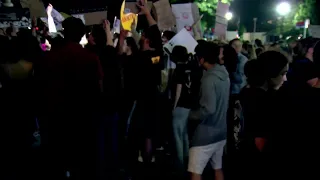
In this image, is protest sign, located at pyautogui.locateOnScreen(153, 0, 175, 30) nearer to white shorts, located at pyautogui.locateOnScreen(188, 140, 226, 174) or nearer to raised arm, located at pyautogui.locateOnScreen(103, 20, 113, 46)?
raised arm, located at pyautogui.locateOnScreen(103, 20, 113, 46)

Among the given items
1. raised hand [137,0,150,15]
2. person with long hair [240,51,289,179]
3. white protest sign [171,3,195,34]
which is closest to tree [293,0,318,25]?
white protest sign [171,3,195,34]

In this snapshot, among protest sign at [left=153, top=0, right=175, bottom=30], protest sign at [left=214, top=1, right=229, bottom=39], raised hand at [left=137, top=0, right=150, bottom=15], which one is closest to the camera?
raised hand at [left=137, top=0, right=150, bottom=15]

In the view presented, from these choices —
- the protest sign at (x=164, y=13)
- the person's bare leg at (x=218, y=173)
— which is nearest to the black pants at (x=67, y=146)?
the person's bare leg at (x=218, y=173)

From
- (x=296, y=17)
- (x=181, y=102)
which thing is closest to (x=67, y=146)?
(x=181, y=102)

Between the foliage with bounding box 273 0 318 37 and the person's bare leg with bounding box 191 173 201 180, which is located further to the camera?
the foliage with bounding box 273 0 318 37

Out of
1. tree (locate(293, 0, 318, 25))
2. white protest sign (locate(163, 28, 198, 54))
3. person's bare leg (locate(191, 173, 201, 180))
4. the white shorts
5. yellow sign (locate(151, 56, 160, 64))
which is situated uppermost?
→ tree (locate(293, 0, 318, 25))

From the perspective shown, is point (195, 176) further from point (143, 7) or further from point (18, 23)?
point (18, 23)

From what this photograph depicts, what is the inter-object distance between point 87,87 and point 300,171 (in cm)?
261

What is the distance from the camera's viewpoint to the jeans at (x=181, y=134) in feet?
20.2

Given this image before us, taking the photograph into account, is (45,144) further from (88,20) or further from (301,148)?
(88,20)

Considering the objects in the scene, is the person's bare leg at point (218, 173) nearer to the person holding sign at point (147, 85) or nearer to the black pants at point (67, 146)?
the person holding sign at point (147, 85)

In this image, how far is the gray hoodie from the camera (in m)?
4.77

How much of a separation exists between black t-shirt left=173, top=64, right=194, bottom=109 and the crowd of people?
0.02m

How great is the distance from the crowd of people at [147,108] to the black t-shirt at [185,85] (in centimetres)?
2
